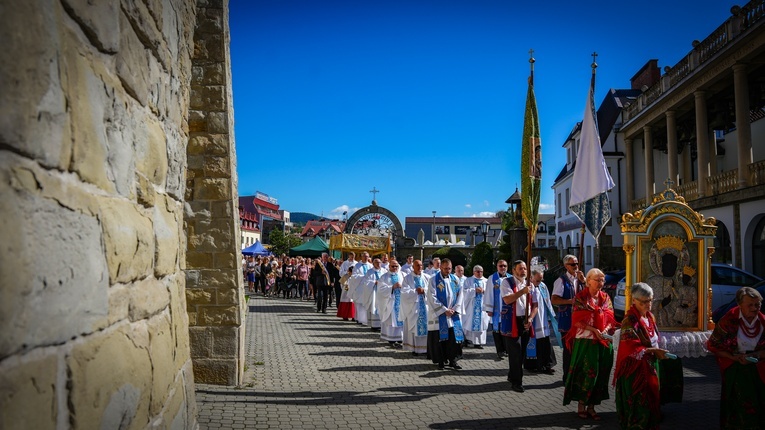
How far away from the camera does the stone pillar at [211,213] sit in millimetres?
7816

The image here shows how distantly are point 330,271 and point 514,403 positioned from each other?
1463 cm

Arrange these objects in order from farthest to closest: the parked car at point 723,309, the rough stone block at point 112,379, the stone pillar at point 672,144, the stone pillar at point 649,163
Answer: the stone pillar at point 649,163 → the stone pillar at point 672,144 → the parked car at point 723,309 → the rough stone block at point 112,379

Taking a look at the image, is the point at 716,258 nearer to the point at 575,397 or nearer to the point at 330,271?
the point at 330,271

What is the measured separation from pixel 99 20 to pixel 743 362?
265 inches

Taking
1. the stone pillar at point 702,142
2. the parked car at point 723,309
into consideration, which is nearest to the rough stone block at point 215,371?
the parked car at point 723,309

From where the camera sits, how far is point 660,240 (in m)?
9.97

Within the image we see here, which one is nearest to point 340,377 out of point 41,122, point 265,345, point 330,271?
point 265,345

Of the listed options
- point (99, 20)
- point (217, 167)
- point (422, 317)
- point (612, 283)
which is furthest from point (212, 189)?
point (612, 283)

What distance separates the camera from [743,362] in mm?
5965

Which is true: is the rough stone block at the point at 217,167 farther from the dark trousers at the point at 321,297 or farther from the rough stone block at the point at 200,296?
the dark trousers at the point at 321,297

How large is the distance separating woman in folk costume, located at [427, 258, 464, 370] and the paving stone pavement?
0.37 metres

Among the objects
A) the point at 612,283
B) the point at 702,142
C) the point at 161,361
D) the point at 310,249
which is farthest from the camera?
the point at 310,249

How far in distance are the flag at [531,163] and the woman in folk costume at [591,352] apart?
200cm

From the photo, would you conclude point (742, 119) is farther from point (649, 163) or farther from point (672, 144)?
point (649, 163)
